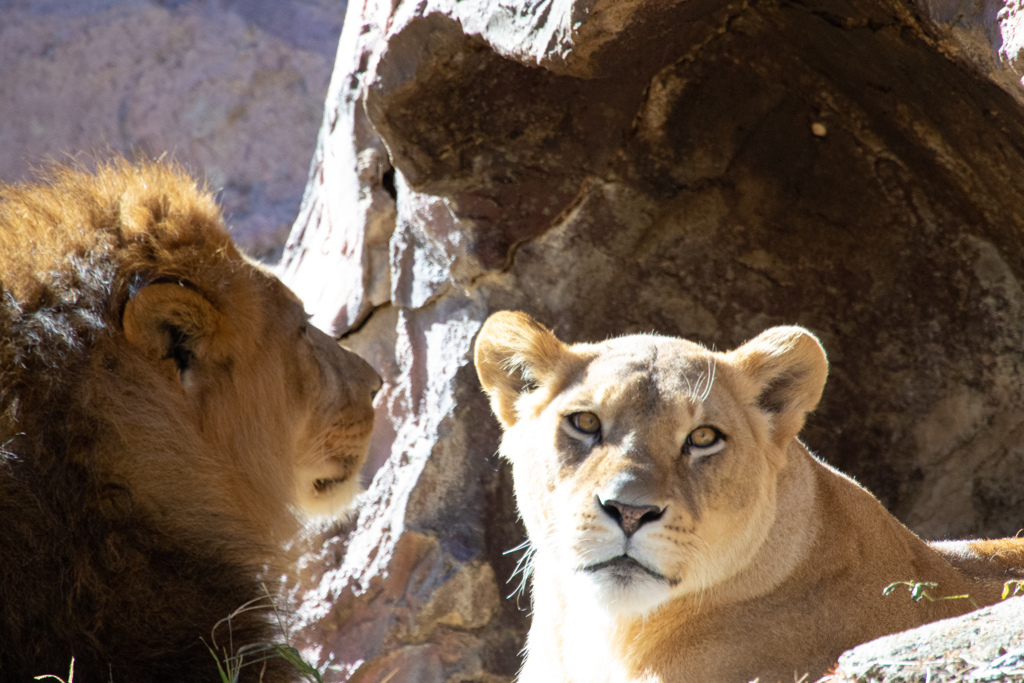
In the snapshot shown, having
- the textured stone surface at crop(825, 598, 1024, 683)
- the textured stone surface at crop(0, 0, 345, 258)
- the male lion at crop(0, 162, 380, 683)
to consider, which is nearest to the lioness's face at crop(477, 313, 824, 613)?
the textured stone surface at crop(825, 598, 1024, 683)

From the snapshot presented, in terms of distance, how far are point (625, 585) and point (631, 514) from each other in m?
0.21

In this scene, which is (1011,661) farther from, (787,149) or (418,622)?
(787,149)

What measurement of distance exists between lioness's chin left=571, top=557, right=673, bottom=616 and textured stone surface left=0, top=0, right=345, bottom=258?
21.3 feet

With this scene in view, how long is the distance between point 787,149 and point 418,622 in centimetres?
264

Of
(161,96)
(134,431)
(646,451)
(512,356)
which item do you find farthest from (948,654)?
(161,96)

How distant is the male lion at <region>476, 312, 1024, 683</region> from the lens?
2.72 m

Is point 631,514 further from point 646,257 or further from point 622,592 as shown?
point 646,257

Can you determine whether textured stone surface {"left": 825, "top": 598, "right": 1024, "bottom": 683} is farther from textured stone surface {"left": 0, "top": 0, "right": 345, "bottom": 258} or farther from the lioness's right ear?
textured stone surface {"left": 0, "top": 0, "right": 345, "bottom": 258}

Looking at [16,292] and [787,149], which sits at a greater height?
[787,149]

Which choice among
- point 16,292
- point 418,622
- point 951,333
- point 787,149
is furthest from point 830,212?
point 16,292

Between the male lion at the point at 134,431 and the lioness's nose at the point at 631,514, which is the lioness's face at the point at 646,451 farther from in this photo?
the male lion at the point at 134,431

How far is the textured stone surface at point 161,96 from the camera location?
349 inches

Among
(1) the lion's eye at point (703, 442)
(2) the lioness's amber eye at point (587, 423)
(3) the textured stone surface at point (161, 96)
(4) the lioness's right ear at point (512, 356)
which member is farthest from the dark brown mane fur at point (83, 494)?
(3) the textured stone surface at point (161, 96)

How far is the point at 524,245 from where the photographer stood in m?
4.61
